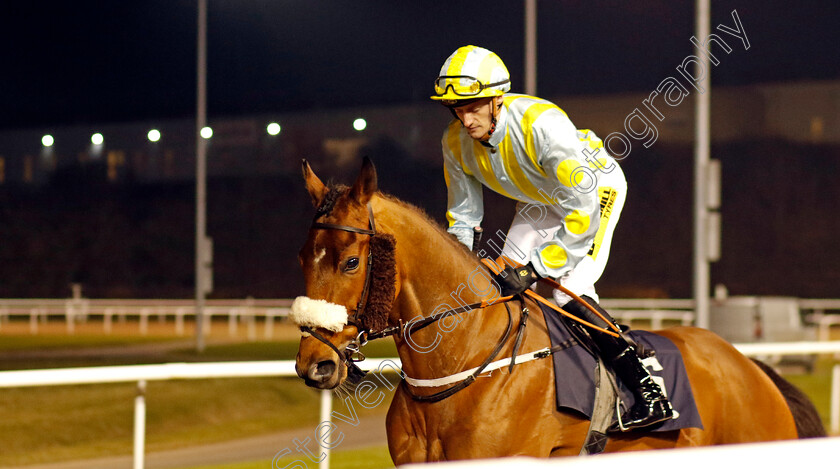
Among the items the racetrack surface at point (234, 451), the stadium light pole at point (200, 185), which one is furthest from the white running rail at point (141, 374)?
the stadium light pole at point (200, 185)

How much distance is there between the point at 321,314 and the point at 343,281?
0.41ft

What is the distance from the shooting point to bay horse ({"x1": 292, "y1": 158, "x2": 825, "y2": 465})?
2.35 meters

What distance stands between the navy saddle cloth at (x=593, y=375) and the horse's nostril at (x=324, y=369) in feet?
2.32

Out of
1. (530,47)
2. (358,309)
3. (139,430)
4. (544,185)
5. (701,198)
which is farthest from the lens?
(530,47)

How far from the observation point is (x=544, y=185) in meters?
2.88

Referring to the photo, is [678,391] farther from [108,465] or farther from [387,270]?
[108,465]

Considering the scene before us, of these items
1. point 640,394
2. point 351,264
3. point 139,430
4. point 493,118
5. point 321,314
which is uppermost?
point 493,118

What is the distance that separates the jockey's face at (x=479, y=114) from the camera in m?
2.75

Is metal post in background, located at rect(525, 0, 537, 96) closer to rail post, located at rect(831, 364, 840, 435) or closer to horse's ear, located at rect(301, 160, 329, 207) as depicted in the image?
rail post, located at rect(831, 364, 840, 435)

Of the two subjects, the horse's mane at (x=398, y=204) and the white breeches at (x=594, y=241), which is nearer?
the horse's mane at (x=398, y=204)

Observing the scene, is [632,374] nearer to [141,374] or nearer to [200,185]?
[141,374]

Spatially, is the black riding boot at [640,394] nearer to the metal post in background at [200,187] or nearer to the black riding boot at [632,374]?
the black riding boot at [632,374]

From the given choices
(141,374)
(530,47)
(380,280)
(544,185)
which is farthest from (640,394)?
(530,47)

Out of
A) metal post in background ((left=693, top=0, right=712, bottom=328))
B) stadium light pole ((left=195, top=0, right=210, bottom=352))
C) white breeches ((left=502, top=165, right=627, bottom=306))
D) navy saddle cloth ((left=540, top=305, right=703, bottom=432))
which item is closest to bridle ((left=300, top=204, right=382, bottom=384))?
navy saddle cloth ((left=540, top=305, right=703, bottom=432))
